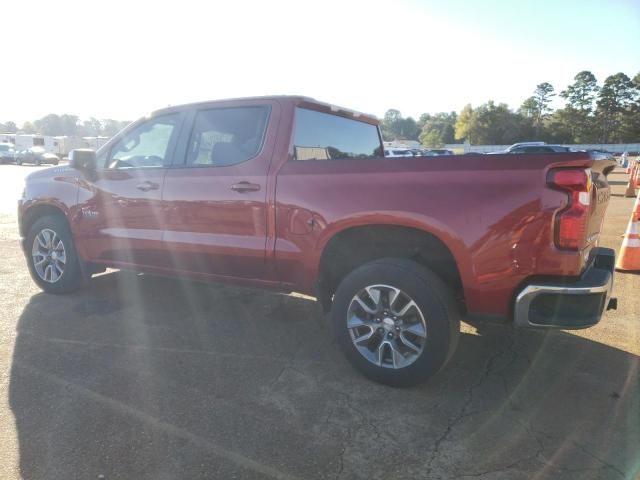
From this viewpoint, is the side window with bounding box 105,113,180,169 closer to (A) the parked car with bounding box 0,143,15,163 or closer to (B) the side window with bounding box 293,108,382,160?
(B) the side window with bounding box 293,108,382,160

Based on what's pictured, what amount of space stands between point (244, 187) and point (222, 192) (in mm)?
218

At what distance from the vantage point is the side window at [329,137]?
12.1 ft

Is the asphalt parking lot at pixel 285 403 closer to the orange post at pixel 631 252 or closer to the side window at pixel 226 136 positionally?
the side window at pixel 226 136

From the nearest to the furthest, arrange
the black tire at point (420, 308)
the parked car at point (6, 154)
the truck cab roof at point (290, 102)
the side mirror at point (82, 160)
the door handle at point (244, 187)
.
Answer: the black tire at point (420, 308) < the door handle at point (244, 187) < the truck cab roof at point (290, 102) < the side mirror at point (82, 160) < the parked car at point (6, 154)

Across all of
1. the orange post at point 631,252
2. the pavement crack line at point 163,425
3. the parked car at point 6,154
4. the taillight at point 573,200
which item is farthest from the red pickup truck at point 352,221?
the parked car at point 6,154

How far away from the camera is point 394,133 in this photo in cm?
13875

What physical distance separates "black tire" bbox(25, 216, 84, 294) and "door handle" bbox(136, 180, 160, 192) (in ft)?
4.17

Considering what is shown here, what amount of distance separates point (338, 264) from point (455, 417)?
1.33m

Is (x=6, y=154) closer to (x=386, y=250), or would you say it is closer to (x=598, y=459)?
(x=386, y=250)

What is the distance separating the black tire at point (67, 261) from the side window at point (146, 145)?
3.03 ft

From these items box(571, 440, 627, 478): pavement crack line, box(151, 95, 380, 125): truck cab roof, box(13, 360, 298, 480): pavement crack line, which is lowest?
box(571, 440, 627, 478): pavement crack line

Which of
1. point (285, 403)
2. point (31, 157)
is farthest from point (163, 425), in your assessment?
point (31, 157)

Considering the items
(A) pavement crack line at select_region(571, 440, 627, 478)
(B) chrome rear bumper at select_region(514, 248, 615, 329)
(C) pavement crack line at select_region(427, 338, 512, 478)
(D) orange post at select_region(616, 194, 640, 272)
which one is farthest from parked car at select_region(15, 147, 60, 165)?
(A) pavement crack line at select_region(571, 440, 627, 478)

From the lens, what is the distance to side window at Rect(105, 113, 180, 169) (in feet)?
13.8
